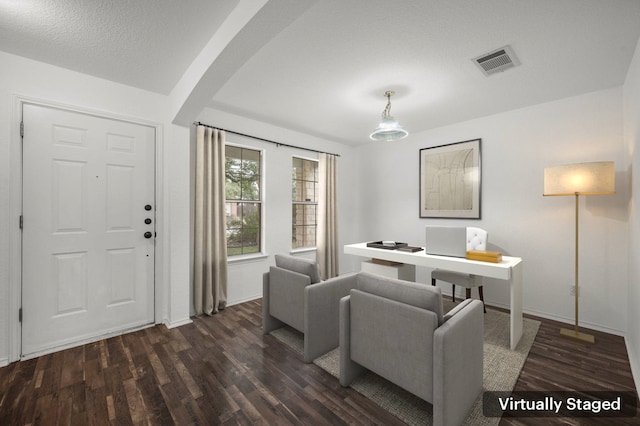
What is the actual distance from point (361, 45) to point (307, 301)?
2.08 m

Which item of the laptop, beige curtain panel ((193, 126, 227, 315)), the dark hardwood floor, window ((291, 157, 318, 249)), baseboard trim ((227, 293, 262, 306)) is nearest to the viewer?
→ the dark hardwood floor

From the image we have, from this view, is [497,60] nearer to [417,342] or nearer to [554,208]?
[554,208]

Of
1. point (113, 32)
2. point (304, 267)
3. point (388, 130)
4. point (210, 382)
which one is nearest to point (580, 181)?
point (388, 130)

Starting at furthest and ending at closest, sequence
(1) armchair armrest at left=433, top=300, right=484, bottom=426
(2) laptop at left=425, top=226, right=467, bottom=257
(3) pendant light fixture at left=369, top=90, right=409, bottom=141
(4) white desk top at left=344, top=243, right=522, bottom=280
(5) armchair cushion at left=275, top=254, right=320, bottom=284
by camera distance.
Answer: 1. (3) pendant light fixture at left=369, top=90, right=409, bottom=141
2. (2) laptop at left=425, top=226, right=467, bottom=257
3. (5) armchair cushion at left=275, top=254, right=320, bottom=284
4. (4) white desk top at left=344, top=243, right=522, bottom=280
5. (1) armchair armrest at left=433, top=300, right=484, bottom=426

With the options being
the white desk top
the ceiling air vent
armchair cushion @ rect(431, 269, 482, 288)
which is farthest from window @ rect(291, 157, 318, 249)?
the ceiling air vent

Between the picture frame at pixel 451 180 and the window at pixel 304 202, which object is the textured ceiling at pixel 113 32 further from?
the picture frame at pixel 451 180

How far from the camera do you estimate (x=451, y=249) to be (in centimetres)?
271

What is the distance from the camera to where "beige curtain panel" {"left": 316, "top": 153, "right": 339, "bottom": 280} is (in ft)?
15.3

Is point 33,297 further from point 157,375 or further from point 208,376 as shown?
point 208,376

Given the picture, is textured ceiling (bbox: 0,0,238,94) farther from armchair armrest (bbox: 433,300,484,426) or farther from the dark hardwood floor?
the dark hardwood floor

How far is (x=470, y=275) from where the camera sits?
10.2 feet

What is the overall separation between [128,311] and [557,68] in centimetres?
477

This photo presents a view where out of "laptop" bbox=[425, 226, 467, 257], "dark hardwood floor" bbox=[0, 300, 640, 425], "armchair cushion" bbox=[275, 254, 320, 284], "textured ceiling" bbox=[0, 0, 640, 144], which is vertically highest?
"textured ceiling" bbox=[0, 0, 640, 144]

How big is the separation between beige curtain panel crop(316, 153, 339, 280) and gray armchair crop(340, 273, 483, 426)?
2.73m
